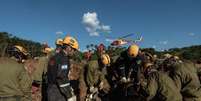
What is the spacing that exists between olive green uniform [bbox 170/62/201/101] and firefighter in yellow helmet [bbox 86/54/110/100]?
3.97 meters

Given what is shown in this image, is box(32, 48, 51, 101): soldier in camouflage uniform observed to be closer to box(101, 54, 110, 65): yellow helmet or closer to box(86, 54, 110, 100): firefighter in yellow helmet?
box(86, 54, 110, 100): firefighter in yellow helmet

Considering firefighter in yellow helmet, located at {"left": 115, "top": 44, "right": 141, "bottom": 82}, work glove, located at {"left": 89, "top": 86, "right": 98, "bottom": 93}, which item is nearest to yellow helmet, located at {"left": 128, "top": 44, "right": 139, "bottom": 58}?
firefighter in yellow helmet, located at {"left": 115, "top": 44, "right": 141, "bottom": 82}

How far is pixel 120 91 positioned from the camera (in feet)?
45.2

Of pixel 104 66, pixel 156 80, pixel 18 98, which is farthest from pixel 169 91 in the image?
pixel 104 66

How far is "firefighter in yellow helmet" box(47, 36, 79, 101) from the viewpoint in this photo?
9086 millimetres

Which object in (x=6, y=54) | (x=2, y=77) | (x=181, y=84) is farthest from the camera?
(x=181, y=84)

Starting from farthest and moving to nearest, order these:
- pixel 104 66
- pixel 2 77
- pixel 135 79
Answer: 1. pixel 104 66
2. pixel 135 79
3. pixel 2 77

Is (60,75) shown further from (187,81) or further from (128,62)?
(128,62)

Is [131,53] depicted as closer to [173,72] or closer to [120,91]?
[120,91]

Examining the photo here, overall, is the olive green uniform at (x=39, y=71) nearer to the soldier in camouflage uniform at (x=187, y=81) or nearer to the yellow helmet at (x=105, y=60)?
the yellow helmet at (x=105, y=60)

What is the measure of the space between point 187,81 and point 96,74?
Result: 4.38m

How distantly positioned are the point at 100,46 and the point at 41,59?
236 cm

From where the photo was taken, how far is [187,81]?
9.52 metres

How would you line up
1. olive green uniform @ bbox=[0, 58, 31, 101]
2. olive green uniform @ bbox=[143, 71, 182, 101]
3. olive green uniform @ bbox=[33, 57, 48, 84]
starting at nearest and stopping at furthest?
olive green uniform @ bbox=[0, 58, 31, 101] → olive green uniform @ bbox=[143, 71, 182, 101] → olive green uniform @ bbox=[33, 57, 48, 84]
